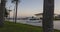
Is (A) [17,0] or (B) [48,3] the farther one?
(A) [17,0]

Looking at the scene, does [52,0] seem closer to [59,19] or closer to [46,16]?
[46,16]

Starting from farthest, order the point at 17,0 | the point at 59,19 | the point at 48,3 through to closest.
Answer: the point at 59,19 → the point at 17,0 → the point at 48,3

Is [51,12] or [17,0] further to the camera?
[17,0]

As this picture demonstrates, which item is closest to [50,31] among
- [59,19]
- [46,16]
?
[46,16]

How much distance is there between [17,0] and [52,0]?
34000 mm

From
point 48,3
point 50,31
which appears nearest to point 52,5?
point 48,3

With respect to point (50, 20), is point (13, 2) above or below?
above

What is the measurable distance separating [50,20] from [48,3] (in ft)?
2.19

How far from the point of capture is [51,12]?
21.4 feet

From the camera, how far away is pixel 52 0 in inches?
→ 256

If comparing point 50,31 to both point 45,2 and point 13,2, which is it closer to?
point 45,2

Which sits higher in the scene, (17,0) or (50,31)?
(17,0)

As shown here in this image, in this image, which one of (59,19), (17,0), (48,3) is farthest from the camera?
(59,19)

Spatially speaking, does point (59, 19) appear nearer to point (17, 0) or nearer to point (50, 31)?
point (17, 0)
